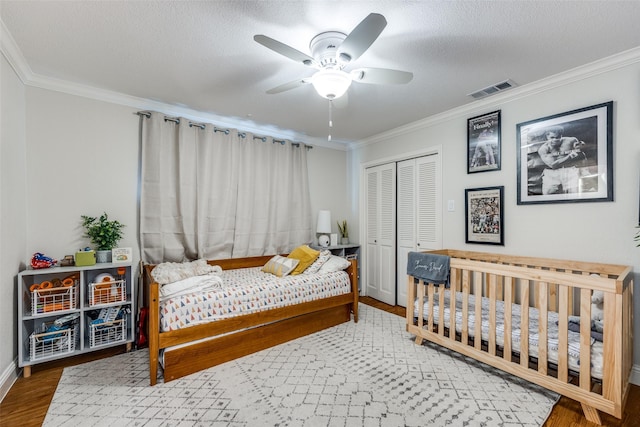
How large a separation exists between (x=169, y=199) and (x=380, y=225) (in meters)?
2.82

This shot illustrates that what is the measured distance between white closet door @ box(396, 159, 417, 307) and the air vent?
3.70ft

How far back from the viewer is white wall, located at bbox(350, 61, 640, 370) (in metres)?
2.19

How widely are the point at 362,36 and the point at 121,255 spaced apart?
8.87 feet

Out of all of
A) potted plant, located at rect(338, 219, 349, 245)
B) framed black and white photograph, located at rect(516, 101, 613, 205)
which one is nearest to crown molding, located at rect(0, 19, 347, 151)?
potted plant, located at rect(338, 219, 349, 245)

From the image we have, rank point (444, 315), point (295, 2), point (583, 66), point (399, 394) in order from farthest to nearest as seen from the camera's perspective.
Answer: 1. point (444, 315)
2. point (583, 66)
3. point (399, 394)
4. point (295, 2)

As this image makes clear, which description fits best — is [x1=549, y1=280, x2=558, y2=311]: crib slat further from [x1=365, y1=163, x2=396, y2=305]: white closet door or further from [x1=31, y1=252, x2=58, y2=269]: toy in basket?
[x1=31, y1=252, x2=58, y2=269]: toy in basket

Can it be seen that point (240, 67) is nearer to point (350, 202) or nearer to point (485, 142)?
point (485, 142)

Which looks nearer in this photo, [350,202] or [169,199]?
[169,199]

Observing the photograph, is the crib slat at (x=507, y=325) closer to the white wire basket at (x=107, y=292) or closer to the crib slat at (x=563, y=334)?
the crib slat at (x=563, y=334)

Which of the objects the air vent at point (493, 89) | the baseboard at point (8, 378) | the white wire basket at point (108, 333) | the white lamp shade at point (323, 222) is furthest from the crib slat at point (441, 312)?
the baseboard at point (8, 378)

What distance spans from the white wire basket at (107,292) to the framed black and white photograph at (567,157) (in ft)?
12.4

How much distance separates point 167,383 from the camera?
2174 millimetres

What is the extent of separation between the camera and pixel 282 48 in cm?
162

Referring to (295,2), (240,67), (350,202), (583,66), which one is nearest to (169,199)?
(240,67)
